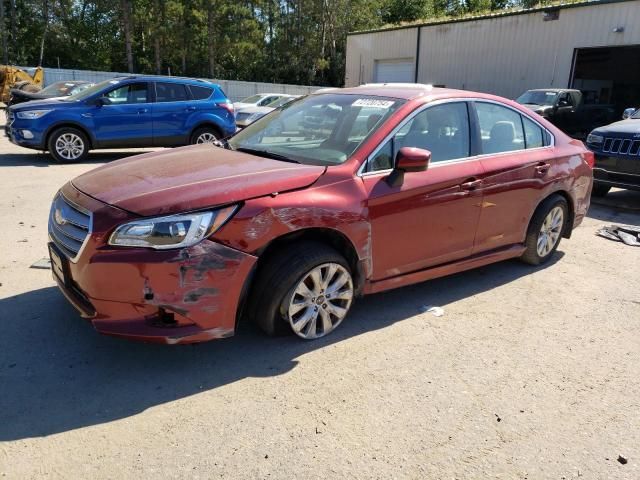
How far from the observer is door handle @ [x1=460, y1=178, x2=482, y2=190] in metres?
4.24

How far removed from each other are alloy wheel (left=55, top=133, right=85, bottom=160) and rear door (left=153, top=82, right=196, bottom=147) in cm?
150

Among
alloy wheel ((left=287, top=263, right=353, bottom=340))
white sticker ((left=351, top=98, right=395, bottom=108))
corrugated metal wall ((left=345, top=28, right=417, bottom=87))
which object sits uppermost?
corrugated metal wall ((left=345, top=28, right=417, bottom=87))

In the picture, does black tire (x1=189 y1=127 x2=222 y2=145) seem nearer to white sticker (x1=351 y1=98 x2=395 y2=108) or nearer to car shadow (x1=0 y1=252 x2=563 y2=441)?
car shadow (x1=0 y1=252 x2=563 y2=441)

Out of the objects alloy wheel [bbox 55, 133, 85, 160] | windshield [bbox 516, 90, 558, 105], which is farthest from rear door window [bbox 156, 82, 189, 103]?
windshield [bbox 516, 90, 558, 105]

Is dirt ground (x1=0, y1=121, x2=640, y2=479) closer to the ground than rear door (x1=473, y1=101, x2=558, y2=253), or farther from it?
closer to the ground

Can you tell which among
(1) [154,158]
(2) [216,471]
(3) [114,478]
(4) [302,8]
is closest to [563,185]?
(1) [154,158]

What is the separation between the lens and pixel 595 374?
3.51 metres

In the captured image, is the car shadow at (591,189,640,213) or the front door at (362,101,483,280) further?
the car shadow at (591,189,640,213)

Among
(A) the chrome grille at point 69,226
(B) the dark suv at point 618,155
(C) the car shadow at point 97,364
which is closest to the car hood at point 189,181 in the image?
(A) the chrome grille at point 69,226

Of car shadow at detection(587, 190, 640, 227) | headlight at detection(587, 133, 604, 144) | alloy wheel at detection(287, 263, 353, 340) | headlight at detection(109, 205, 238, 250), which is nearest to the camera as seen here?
headlight at detection(109, 205, 238, 250)

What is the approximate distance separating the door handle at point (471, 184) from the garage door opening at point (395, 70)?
2692 cm

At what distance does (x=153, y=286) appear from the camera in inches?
116

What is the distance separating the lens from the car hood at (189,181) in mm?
3074

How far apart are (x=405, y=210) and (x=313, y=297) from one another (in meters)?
0.95
